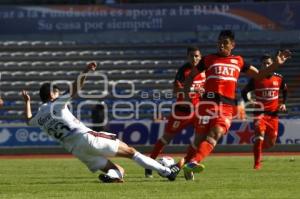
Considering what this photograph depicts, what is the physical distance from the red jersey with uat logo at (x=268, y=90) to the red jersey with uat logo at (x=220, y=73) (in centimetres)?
440

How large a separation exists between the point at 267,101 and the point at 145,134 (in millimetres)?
9620

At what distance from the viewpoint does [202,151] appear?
12.7m

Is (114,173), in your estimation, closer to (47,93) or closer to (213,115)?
(47,93)

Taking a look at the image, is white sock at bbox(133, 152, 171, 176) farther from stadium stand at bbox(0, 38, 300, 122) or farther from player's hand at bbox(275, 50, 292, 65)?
stadium stand at bbox(0, 38, 300, 122)

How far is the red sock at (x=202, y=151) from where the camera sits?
498 inches

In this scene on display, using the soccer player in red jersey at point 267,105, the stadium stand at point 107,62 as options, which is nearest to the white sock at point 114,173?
the soccer player in red jersey at point 267,105

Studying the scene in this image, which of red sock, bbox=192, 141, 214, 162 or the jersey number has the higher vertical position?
the jersey number

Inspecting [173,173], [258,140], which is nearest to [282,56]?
A: [173,173]

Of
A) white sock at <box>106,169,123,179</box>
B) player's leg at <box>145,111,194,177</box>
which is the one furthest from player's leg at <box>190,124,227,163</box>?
player's leg at <box>145,111,194,177</box>

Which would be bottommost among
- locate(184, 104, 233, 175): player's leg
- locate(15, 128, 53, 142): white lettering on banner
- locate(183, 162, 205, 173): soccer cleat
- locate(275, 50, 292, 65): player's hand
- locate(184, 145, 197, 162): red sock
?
locate(15, 128, 53, 142): white lettering on banner

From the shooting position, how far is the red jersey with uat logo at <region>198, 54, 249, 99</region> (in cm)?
1315

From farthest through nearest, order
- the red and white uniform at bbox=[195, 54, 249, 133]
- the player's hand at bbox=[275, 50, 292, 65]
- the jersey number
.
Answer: the red and white uniform at bbox=[195, 54, 249, 133]
the jersey number
the player's hand at bbox=[275, 50, 292, 65]

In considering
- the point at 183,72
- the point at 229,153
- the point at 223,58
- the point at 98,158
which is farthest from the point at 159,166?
the point at 229,153

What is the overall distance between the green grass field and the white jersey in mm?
744
